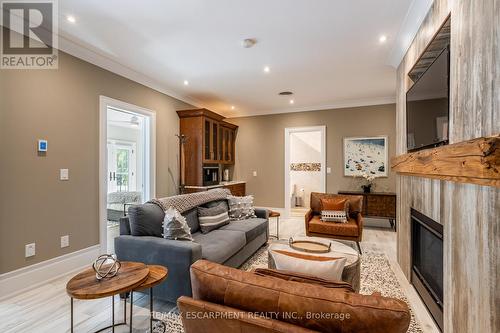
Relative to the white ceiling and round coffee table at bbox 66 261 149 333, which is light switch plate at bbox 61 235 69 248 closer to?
round coffee table at bbox 66 261 149 333

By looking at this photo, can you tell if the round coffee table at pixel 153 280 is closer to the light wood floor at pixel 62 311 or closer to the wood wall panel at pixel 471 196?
the light wood floor at pixel 62 311

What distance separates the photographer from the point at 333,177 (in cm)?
565

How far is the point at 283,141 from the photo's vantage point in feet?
20.1

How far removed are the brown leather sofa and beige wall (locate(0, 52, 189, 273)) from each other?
2.61 meters

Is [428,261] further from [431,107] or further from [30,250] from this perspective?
[30,250]

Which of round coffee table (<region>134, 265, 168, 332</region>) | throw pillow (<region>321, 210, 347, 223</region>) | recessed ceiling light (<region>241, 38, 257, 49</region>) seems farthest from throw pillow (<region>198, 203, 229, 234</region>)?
recessed ceiling light (<region>241, 38, 257, 49</region>)

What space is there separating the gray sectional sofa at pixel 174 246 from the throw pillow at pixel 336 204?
4.34ft

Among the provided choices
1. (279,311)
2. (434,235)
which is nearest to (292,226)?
(434,235)

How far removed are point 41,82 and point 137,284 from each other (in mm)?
2625

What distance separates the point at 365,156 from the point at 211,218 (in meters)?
3.87

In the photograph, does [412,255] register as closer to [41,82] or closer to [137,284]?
[137,284]

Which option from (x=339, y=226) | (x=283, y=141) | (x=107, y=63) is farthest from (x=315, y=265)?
(x=283, y=141)

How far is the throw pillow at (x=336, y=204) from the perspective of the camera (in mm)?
3787

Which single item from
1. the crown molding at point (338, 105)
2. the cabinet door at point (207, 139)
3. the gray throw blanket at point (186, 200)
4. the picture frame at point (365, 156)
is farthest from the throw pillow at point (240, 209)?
the crown molding at point (338, 105)
